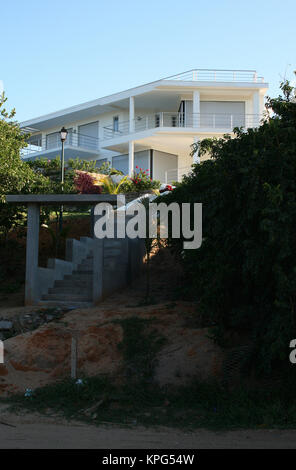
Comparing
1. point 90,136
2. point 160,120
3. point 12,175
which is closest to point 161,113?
point 160,120

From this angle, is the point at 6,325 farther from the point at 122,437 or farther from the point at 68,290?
the point at 122,437

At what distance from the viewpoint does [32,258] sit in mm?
12234

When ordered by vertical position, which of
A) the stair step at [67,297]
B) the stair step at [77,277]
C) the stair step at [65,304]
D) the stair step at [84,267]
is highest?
the stair step at [84,267]

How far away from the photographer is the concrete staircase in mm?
12125

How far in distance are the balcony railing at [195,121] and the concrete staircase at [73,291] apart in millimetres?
14868

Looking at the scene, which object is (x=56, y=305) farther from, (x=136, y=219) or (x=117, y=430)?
(x=117, y=430)

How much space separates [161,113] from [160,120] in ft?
2.29

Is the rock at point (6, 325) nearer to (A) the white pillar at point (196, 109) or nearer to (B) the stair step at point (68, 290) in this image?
(B) the stair step at point (68, 290)

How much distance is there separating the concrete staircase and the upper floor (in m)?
14.4

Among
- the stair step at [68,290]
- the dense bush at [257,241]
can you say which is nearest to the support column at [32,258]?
the stair step at [68,290]

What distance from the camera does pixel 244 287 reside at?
7988mm

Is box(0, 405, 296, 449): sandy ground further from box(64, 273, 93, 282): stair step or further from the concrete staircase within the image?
box(64, 273, 93, 282): stair step

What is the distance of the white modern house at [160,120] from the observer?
26406mm

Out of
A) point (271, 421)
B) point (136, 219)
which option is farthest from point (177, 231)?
point (271, 421)
